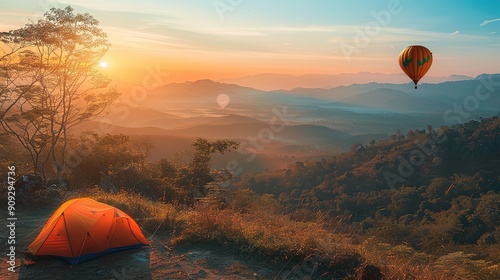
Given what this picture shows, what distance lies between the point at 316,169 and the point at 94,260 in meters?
88.7

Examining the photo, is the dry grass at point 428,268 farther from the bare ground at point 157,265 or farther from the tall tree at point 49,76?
the tall tree at point 49,76

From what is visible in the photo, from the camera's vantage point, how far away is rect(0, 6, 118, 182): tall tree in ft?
79.0

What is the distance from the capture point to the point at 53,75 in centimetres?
2591

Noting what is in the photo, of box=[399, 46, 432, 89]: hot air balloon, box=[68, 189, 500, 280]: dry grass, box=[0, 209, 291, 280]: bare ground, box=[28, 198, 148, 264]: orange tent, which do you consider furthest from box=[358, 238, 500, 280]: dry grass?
box=[399, 46, 432, 89]: hot air balloon

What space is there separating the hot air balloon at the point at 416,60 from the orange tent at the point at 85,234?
22465 mm

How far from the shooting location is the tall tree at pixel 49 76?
79.0ft

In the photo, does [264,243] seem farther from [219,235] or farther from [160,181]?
[160,181]

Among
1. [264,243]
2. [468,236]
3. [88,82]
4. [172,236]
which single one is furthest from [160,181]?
[468,236]

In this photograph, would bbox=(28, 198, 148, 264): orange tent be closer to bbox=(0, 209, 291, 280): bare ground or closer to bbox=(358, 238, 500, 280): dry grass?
bbox=(0, 209, 291, 280): bare ground

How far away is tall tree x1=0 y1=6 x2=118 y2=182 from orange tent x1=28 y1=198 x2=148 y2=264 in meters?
16.4

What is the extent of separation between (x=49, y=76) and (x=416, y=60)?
84.5ft

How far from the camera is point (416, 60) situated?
80.8ft

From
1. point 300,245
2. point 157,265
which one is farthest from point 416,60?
point 157,265

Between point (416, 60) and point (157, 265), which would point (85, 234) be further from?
point (416, 60)
